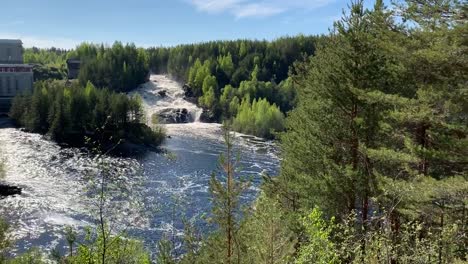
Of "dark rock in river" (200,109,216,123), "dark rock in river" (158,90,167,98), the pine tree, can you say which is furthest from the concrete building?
the pine tree

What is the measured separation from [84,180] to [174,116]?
57358 millimetres

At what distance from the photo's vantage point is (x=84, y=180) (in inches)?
1671

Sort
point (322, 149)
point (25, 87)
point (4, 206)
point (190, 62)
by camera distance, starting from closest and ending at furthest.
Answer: point (322, 149) < point (4, 206) < point (25, 87) < point (190, 62)

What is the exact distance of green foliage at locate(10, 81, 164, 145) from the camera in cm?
6700

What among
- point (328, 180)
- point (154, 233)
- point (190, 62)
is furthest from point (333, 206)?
point (190, 62)

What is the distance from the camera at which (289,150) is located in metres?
17.9

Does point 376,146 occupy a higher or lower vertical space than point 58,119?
higher

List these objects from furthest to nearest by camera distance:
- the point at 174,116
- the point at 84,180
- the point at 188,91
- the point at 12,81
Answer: the point at 188,91 < the point at 174,116 < the point at 12,81 < the point at 84,180

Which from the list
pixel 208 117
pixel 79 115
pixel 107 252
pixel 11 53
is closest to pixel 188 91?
pixel 208 117

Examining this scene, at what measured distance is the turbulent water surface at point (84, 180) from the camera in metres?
30.3

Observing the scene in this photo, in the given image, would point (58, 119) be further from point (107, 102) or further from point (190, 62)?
point (190, 62)

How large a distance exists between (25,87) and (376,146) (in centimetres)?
8899

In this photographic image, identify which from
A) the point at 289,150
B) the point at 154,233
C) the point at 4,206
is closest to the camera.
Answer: the point at 289,150

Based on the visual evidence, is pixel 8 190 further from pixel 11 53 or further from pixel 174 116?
pixel 11 53
